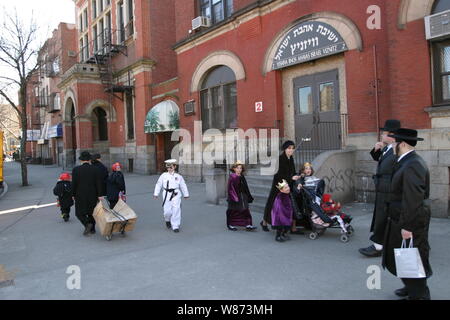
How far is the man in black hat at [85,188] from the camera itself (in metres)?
7.74

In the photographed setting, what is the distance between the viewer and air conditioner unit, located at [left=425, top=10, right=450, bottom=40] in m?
7.83

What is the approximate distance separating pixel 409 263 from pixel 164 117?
53.3ft

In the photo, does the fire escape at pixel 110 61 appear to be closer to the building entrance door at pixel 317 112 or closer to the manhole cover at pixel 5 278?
the building entrance door at pixel 317 112

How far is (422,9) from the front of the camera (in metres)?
8.27

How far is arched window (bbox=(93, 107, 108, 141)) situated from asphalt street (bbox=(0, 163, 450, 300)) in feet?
60.6

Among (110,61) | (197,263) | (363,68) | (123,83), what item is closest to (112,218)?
(197,263)

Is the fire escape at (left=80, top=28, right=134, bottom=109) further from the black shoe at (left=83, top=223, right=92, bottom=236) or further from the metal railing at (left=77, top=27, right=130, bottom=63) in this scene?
the black shoe at (left=83, top=223, right=92, bottom=236)

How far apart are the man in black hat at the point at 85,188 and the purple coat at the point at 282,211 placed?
363 centimetres

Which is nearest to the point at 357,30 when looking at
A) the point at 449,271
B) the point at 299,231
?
the point at 299,231

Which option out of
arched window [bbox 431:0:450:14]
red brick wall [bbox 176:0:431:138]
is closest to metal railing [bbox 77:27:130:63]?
red brick wall [bbox 176:0:431:138]

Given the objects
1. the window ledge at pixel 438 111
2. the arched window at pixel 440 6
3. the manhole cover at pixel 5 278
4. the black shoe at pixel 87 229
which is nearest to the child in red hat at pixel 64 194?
the black shoe at pixel 87 229

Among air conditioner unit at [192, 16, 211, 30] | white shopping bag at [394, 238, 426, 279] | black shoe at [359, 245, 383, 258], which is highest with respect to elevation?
air conditioner unit at [192, 16, 211, 30]
